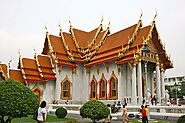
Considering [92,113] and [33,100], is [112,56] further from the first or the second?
[33,100]

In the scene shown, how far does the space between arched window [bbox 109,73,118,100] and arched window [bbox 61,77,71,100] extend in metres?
4.99

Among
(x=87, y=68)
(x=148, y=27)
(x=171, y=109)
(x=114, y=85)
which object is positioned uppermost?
(x=148, y=27)

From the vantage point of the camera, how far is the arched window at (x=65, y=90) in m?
23.1

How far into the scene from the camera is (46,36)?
25.5m

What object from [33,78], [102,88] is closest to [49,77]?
[33,78]

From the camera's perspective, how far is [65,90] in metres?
23.5

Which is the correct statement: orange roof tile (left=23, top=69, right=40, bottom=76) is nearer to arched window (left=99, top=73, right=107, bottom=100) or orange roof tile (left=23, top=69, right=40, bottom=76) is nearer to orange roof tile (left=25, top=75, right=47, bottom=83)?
orange roof tile (left=25, top=75, right=47, bottom=83)

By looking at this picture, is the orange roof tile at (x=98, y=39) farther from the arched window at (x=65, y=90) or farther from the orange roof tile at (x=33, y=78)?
the orange roof tile at (x=33, y=78)

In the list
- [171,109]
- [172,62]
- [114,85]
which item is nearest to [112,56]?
[114,85]

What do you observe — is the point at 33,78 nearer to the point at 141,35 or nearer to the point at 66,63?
the point at 66,63

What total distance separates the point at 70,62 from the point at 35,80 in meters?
4.49

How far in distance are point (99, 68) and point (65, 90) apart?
441 centimetres

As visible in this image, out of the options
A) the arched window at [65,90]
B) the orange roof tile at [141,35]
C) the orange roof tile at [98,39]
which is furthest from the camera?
the orange roof tile at [98,39]

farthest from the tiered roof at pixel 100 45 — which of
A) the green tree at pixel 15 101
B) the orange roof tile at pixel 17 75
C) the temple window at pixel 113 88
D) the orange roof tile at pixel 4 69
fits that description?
the green tree at pixel 15 101
